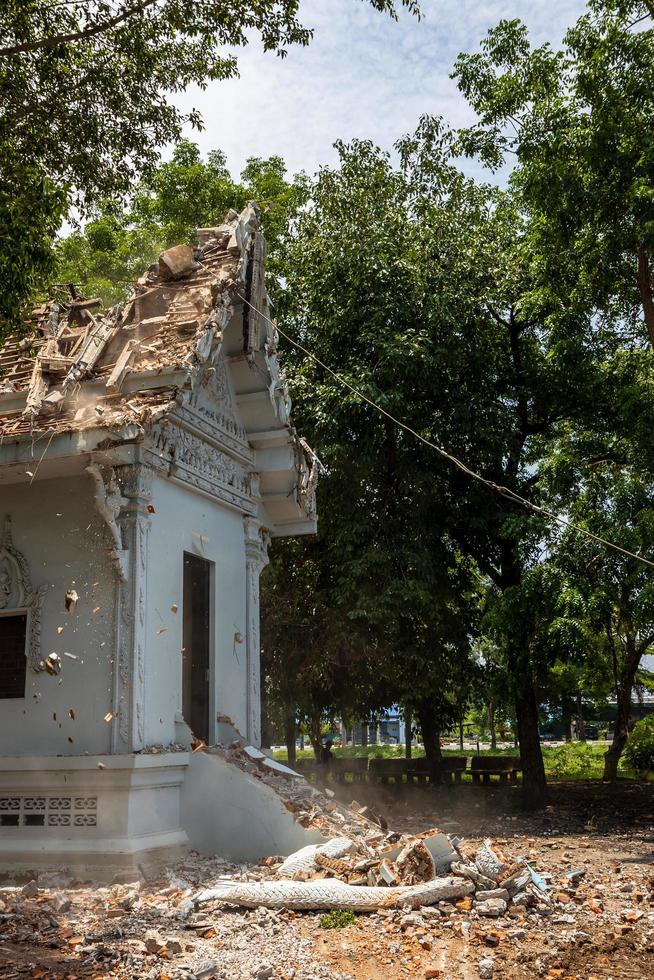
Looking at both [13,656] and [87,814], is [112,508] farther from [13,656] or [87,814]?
[87,814]

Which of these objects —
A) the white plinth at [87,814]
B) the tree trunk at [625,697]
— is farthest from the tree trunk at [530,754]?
the white plinth at [87,814]

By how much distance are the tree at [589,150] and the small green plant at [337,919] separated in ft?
36.2

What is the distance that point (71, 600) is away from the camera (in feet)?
30.6

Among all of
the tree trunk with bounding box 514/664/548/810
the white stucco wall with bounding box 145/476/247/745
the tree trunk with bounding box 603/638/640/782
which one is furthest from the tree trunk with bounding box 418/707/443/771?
the white stucco wall with bounding box 145/476/247/745

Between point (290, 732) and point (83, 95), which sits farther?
point (290, 732)

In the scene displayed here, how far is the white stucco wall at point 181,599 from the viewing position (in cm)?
941

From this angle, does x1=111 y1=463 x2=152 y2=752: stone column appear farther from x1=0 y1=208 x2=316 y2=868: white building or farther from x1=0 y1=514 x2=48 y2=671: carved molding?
x1=0 y1=514 x2=48 y2=671: carved molding

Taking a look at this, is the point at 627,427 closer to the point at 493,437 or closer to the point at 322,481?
the point at 493,437

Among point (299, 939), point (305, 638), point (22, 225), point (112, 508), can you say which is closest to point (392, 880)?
point (299, 939)

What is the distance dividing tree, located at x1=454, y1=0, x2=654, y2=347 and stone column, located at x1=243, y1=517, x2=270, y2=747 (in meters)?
7.48

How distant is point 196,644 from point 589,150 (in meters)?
10.0

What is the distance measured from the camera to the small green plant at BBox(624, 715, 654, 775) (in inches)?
941

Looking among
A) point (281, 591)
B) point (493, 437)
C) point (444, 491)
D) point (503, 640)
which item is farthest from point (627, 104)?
point (281, 591)

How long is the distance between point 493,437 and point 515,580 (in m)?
3.29
